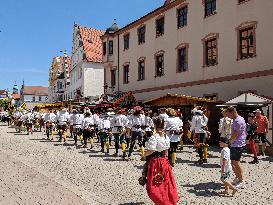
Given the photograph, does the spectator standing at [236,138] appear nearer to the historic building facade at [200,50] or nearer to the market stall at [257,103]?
the market stall at [257,103]

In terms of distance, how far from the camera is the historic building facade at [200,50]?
17.1m

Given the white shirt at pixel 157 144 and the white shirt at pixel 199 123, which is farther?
the white shirt at pixel 199 123

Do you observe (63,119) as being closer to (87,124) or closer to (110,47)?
(87,124)

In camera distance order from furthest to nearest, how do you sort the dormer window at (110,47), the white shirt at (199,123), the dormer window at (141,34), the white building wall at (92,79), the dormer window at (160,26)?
1. the white building wall at (92,79)
2. the dormer window at (110,47)
3. the dormer window at (141,34)
4. the dormer window at (160,26)
5. the white shirt at (199,123)

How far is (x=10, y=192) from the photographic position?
7742 mm

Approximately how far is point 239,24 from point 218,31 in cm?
167

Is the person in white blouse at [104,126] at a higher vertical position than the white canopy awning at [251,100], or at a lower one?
lower

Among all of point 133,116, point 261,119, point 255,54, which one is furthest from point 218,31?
point 133,116

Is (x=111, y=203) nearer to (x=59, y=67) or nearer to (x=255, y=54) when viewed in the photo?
(x=255, y=54)

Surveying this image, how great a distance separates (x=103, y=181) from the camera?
9203mm

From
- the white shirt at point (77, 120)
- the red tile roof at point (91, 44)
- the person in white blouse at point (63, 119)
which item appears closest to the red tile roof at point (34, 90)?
the red tile roof at point (91, 44)

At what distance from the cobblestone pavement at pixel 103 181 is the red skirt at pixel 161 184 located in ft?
3.74

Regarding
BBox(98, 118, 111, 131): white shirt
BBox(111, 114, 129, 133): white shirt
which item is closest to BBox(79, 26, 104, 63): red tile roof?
BBox(98, 118, 111, 131): white shirt

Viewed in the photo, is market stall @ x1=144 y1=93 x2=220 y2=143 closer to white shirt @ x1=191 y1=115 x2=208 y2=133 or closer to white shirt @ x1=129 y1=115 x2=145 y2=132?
white shirt @ x1=129 y1=115 x2=145 y2=132
